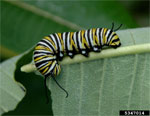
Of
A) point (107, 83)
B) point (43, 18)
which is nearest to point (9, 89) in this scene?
point (107, 83)

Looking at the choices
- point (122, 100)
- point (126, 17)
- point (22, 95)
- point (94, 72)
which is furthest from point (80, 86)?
point (126, 17)

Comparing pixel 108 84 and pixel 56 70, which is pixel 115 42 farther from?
pixel 56 70

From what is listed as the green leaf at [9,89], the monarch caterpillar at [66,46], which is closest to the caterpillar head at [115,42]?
the monarch caterpillar at [66,46]

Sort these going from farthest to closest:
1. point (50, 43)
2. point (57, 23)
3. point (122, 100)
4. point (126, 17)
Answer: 1. point (57, 23)
2. point (126, 17)
3. point (50, 43)
4. point (122, 100)

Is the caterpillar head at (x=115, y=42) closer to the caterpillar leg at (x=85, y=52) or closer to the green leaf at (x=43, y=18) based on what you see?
the caterpillar leg at (x=85, y=52)

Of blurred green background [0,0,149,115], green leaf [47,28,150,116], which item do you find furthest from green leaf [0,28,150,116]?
blurred green background [0,0,149,115]

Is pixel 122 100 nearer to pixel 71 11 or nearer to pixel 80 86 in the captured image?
pixel 80 86
